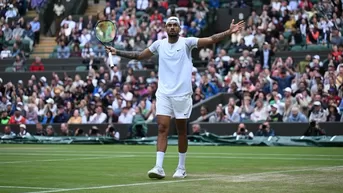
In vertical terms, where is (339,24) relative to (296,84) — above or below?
above

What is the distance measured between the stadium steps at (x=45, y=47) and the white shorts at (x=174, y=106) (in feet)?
85.0

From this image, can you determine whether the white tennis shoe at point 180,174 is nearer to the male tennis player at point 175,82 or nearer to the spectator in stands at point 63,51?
the male tennis player at point 175,82

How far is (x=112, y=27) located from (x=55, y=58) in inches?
884

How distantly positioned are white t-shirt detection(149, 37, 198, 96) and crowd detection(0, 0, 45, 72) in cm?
2600

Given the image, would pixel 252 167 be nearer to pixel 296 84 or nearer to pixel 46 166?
pixel 46 166

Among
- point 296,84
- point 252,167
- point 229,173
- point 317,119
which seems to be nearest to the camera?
point 229,173

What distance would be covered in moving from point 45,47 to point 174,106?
27.1 metres

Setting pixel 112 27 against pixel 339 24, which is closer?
pixel 112 27

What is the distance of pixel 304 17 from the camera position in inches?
1177

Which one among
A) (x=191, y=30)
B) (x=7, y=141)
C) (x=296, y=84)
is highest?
(x=191, y=30)

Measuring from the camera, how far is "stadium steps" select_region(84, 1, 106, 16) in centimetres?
3959

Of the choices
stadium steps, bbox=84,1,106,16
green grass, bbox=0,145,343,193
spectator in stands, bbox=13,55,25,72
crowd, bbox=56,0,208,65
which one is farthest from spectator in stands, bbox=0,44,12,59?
green grass, bbox=0,145,343,193

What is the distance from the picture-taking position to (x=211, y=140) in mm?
23859

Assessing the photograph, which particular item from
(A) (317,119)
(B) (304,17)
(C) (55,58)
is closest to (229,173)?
(A) (317,119)
